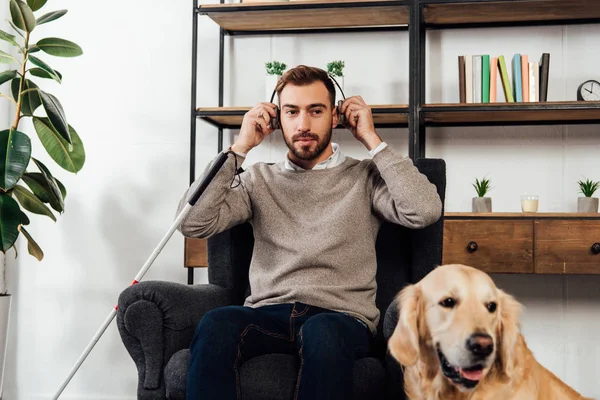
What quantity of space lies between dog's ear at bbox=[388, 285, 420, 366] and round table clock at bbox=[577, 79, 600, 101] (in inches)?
72.6

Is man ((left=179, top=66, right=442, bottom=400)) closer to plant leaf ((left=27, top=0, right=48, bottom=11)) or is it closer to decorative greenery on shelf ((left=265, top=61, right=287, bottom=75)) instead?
decorative greenery on shelf ((left=265, top=61, right=287, bottom=75))

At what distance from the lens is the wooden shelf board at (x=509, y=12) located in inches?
115

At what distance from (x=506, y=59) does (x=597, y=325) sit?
1259mm

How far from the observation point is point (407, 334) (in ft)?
5.10

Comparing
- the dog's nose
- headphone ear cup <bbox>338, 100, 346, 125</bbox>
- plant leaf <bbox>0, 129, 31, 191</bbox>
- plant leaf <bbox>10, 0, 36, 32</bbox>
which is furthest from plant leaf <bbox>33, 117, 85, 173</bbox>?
the dog's nose

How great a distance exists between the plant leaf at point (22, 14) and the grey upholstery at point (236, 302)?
4.06 ft

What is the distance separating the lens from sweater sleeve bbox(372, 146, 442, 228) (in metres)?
2.00

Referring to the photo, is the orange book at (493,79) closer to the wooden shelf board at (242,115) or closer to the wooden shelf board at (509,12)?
the wooden shelf board at (509,12)

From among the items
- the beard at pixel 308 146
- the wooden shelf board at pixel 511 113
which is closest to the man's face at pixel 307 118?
the beard at pixel 308 146

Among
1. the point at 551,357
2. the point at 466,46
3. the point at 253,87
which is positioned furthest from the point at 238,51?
the point at 551,357

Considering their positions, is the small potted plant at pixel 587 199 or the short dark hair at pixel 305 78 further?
the small potted plant at pixel 587 199

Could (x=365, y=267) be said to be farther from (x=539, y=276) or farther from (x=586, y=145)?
(x=586, y=145)

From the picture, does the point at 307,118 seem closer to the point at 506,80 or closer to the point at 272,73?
the point at 272,73

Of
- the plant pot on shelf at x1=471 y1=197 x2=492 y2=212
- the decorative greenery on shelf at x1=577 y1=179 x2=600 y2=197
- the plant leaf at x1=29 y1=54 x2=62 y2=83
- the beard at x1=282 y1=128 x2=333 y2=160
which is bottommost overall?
the plant pot on shelf at x1=471 y1=197 x2=492 y2=212
